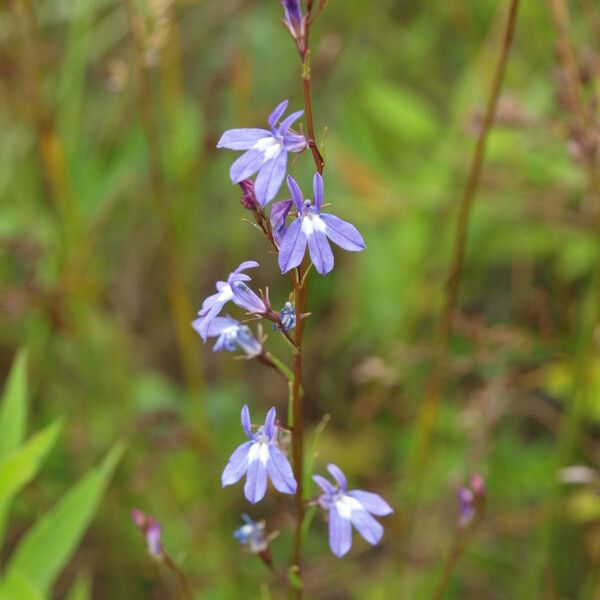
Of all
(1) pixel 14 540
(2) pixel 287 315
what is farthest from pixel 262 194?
(1) pixel 14 540

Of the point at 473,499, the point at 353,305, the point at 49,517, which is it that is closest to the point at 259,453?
the point at 473,499

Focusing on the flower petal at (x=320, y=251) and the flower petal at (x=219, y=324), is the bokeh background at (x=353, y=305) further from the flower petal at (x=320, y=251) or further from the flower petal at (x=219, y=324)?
the flower petal at (x=320, y=251)

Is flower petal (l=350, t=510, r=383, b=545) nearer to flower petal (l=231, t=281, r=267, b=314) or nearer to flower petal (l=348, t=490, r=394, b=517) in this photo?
flower petal (l=348, t=490, r=394, b=517)

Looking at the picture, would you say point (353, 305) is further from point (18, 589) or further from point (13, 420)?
point (18, 589)

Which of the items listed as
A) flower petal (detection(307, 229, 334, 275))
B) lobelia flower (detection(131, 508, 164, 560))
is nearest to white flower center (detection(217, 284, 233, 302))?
flower petal (detection(307, 229, 334, 275))

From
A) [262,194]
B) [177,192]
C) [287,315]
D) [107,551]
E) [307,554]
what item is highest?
[262,194]

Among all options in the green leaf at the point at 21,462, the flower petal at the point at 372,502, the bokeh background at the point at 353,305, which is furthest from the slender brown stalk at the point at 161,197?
the flower petal at the point at 372,502

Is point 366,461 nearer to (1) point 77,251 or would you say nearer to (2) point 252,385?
(2) point 252,385
